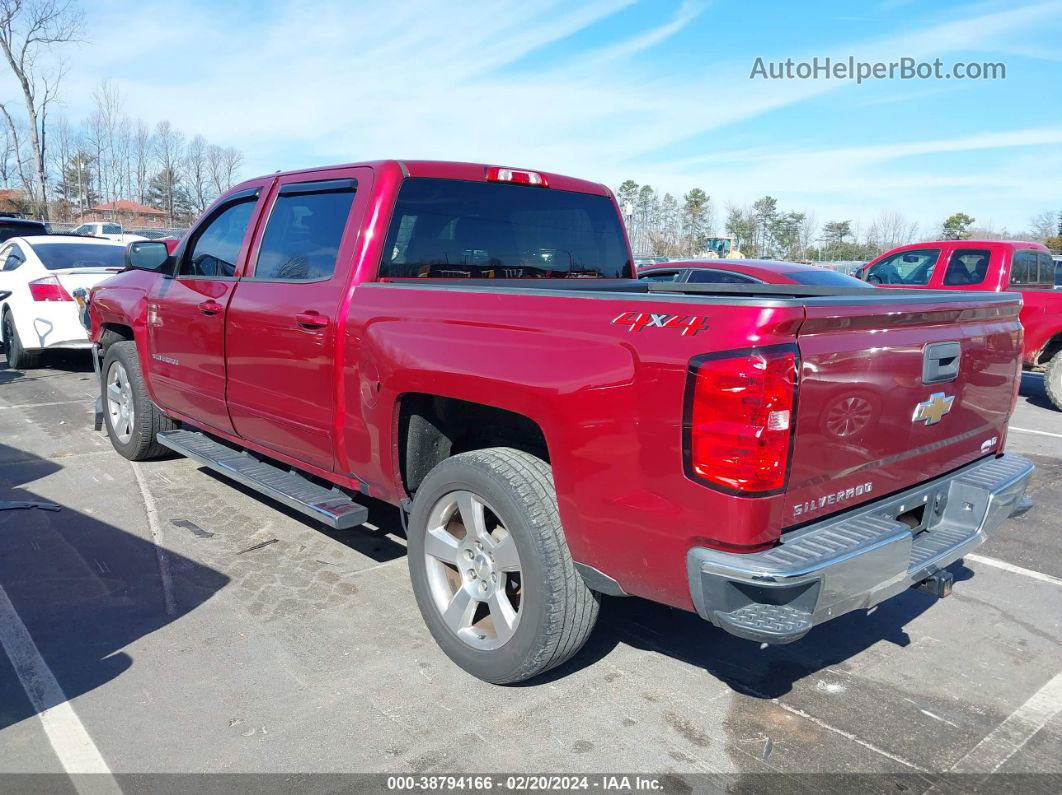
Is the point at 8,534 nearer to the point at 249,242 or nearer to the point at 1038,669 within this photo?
the point at 249,242

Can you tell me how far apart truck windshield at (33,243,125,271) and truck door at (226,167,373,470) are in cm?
625

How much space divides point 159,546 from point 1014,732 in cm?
415

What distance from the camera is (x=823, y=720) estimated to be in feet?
9.95

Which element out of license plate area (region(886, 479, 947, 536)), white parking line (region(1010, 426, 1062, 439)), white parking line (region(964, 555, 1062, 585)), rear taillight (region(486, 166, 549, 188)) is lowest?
white parking line (region(964, 555, 1062, 585))

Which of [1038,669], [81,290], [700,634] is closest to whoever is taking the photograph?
[1038,669]

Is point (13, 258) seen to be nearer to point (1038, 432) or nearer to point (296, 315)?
point (296, 315)

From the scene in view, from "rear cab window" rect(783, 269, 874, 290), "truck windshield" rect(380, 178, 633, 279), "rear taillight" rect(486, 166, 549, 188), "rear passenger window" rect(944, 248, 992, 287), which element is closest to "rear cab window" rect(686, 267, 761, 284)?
"rear cab window" rect(783, 269, 874, 290)

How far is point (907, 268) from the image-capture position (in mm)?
11281

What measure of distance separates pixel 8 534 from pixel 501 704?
3.31 meters

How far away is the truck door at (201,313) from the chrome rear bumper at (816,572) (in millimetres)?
3281

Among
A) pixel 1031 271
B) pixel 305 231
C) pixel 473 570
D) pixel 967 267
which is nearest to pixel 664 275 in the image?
pixel 967 267

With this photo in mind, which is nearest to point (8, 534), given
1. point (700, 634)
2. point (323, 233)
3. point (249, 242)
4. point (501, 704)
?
point (249, 242)

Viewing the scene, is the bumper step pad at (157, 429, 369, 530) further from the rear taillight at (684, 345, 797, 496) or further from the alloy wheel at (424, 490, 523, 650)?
the rear taillight at (684, 345, 797, 496)

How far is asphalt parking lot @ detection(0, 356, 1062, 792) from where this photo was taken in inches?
110
